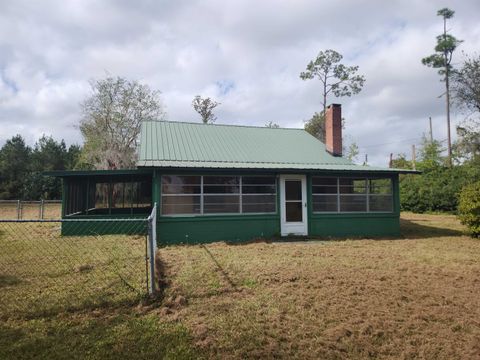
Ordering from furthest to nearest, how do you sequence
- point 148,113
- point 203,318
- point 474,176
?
point 148,113, point 474,176, point 203,318

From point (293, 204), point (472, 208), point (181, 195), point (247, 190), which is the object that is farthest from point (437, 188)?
point (181, 195)

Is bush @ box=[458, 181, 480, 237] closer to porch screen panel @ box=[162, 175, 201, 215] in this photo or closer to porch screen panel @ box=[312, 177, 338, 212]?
porch screen panel @ box=[312, 177, 338, 212]

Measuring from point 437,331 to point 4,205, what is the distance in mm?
38436

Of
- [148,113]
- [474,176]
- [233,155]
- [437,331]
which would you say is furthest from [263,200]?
[148,113]

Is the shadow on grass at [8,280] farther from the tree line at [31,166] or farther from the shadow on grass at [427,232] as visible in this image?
the tree line at [31,166]

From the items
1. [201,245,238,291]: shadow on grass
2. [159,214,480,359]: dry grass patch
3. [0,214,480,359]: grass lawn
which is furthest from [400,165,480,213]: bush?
[201,245,238,291]: shadow on grass

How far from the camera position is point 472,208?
39.0 ft

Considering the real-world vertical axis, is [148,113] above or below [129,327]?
above

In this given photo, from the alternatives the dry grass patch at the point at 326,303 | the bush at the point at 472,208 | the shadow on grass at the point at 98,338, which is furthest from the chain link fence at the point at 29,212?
the bush at the point at 472,208

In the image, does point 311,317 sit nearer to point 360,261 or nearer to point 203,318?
point 203,318

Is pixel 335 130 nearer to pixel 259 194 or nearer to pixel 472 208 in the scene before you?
pixel 259 194

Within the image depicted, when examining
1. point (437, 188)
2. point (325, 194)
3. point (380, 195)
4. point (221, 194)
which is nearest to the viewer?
point (221, 194)

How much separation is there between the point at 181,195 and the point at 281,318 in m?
7.25

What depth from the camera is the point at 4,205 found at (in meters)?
32.9
